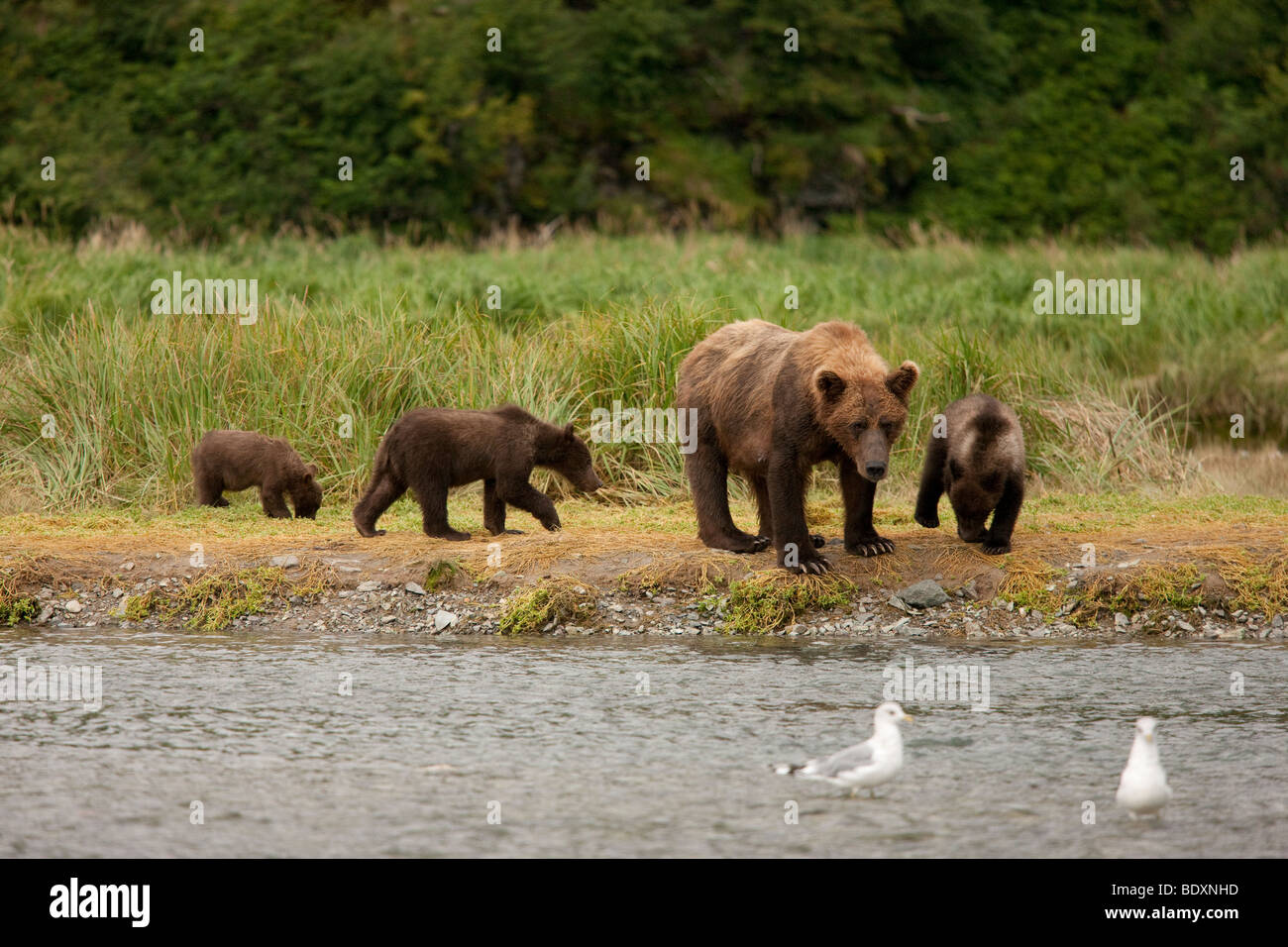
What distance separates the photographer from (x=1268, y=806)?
5.66 metres

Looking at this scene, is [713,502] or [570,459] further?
[570,459]

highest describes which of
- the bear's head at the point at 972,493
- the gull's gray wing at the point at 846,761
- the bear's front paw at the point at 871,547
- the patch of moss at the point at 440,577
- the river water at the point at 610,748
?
the bear's head at the point at 972,493

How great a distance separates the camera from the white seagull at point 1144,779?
17.6ft

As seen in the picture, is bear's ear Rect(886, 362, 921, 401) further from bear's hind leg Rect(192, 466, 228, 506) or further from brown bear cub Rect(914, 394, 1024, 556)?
bear's hind leg Rect(192, 466, 228, 506)

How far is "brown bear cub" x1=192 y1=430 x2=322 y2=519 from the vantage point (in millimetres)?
10914

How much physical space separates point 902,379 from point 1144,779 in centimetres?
354

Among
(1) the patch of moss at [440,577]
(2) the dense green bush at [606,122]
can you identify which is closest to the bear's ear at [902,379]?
(1) the patch of moss at [440,577]

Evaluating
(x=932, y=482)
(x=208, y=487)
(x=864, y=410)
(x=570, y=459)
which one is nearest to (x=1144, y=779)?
(x=864, y=410)

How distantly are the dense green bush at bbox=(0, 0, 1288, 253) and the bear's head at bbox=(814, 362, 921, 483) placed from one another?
1019 inches

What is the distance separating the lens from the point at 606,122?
36750 mm

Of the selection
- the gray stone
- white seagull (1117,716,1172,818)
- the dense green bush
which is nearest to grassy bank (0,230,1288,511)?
the gray stone

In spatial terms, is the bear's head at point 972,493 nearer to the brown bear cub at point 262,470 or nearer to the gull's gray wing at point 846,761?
the gull's gray wing at point 846,761

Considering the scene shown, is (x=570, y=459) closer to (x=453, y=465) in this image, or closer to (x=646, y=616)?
(x=453, y=465)

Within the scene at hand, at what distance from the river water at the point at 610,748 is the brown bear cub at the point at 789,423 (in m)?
0.94
